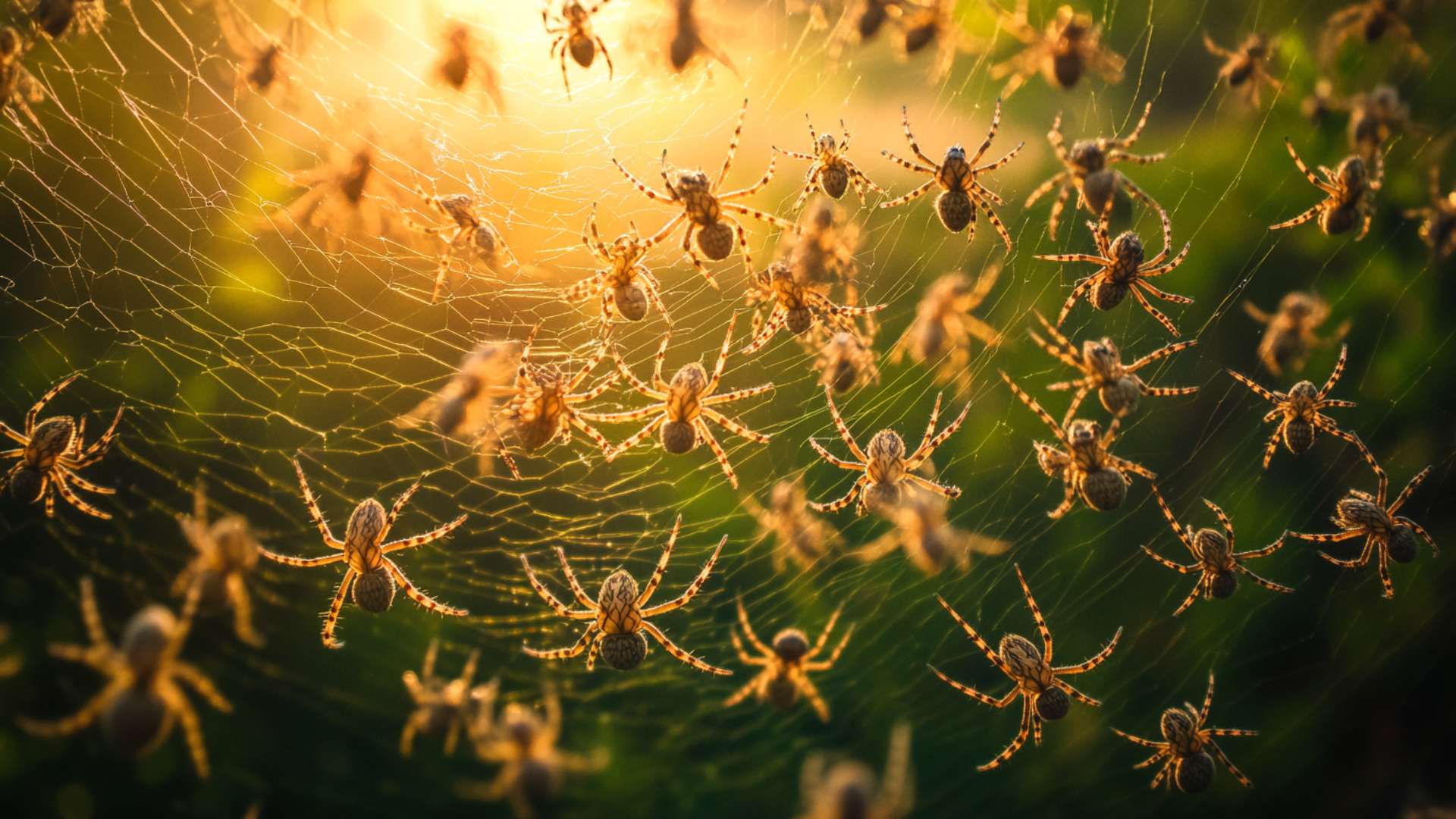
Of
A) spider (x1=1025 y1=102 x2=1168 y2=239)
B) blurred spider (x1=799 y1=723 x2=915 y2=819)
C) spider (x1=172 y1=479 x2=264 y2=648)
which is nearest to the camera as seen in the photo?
blurred spider (x1=799 y1=723 x2=915 y2=819)

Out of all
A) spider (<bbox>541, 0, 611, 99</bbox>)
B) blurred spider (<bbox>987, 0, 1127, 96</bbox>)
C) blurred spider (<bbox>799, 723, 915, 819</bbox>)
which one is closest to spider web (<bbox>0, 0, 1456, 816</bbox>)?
spider (<bbox>541, 0, 611, 99</bbox>)

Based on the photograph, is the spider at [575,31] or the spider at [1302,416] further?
the spider at [1302,416]

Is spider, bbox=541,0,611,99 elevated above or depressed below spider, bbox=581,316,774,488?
above

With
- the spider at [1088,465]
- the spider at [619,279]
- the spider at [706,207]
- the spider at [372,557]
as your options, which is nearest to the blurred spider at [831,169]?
the spider at [706,207]

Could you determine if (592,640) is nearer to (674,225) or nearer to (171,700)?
(171,700)

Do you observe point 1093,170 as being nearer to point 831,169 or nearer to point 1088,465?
point 831,169

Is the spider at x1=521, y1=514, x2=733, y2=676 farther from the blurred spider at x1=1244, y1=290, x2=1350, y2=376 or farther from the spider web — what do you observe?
the blurred spider at x1=1244, y1=290, x2=1350, y2=376

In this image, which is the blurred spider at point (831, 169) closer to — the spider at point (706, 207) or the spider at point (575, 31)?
the spider at point (706, 207)

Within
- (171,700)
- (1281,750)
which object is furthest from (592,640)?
(1281,750)
